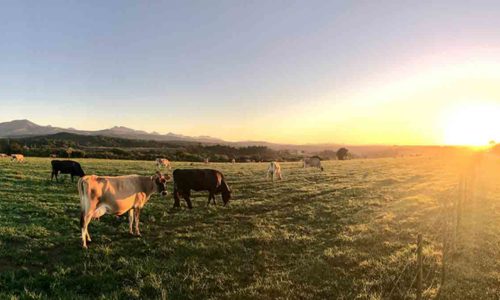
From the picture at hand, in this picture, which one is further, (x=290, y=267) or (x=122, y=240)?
(x=122, y=240)

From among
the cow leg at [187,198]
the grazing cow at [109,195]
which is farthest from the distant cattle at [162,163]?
the grazing cow at [109,195]

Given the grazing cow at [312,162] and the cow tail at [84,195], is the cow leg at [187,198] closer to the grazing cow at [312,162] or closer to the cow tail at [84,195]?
the cow tail at [84,195]

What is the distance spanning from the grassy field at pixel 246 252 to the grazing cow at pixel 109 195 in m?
0.86

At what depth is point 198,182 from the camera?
17031 millimetres

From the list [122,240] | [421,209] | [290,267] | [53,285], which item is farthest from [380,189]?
[53,285]

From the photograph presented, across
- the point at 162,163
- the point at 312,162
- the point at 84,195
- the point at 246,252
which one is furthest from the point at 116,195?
the point at 312,162

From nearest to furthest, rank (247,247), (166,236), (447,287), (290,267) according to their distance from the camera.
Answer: (447,287)
(290,267)
(247,247)
(166,236)

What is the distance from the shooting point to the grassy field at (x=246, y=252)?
7664mm

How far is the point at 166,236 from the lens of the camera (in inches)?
449

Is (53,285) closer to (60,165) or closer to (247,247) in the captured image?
(247,247)

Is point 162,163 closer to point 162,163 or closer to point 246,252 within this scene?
point 162,163

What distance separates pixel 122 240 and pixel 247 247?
392 centimetres

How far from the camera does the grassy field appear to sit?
Result: 7.66m

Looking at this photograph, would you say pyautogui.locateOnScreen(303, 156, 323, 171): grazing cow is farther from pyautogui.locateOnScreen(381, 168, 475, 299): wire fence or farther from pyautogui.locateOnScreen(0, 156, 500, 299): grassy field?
pyautogui.locateOnScreen(0, 156, 500, 299): grassy field
